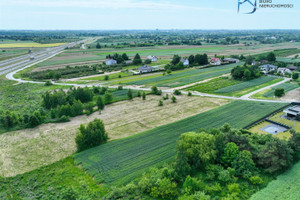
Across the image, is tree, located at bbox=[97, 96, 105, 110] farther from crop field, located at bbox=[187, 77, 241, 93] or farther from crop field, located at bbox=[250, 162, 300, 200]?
crop field, located at bbox=[250, 162, 300, 200]

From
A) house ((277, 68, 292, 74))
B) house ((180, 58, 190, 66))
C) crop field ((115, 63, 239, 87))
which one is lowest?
crop field ((115, 63, 239, 87))

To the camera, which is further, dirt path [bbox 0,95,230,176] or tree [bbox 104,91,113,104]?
tree [bbox 104,91,113,104]

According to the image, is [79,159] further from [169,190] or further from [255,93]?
[255,93]

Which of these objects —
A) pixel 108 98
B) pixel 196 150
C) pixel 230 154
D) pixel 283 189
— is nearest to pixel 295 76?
pixel 230 154

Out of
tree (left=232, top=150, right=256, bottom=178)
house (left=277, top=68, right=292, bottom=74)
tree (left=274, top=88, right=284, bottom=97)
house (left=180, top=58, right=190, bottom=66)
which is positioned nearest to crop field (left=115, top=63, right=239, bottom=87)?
house (left=180, top=58, right=190, bottom=66)

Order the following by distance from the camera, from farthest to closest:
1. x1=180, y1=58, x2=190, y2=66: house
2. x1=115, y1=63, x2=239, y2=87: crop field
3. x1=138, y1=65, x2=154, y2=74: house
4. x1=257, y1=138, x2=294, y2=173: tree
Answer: x1=180, y1=58, x2=190, y2=66: house
x1=138, y1=65, x2=154, y2=74: house
x1=115, y1=63, x2=239, y2=87: crop field
x1=257, y1=138, x2=294, y2=173: tree

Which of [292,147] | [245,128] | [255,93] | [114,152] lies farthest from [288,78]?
[114,152]
